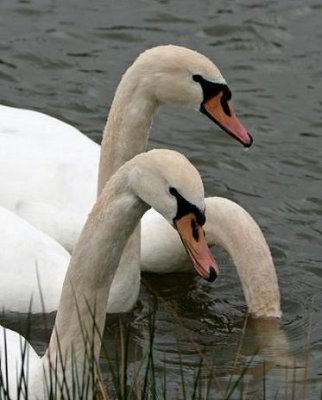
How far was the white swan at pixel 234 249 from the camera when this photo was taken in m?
8.69

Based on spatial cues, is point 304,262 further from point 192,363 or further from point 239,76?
point 239,76

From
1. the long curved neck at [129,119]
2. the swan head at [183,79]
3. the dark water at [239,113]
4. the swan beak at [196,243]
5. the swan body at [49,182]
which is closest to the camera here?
the swan beak at [196,243]

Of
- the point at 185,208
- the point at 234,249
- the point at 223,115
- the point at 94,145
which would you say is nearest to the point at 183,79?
the point at 223,115

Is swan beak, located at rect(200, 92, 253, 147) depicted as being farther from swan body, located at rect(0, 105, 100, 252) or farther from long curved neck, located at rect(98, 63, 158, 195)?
swan body, located at rect(0, 105, 100, 252)

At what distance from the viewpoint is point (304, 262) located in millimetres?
9430

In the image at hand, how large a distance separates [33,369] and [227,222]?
2.36m

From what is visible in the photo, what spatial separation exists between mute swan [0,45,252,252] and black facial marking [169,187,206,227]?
6.72 ft

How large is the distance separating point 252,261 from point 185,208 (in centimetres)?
253

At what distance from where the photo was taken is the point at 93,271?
6543 mm

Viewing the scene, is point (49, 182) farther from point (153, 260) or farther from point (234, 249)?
point (234, 249)

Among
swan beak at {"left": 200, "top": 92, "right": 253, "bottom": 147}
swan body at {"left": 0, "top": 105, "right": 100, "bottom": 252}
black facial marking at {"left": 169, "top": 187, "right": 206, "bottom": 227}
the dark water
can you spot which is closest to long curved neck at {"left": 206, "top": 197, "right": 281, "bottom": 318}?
the dark water

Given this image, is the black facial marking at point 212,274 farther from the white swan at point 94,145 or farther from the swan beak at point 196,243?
the white swan at point 94,145

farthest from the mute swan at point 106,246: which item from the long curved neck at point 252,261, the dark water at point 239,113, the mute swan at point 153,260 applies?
the long curved neck at point 252,261

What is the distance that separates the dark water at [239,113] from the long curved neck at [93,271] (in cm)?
127
